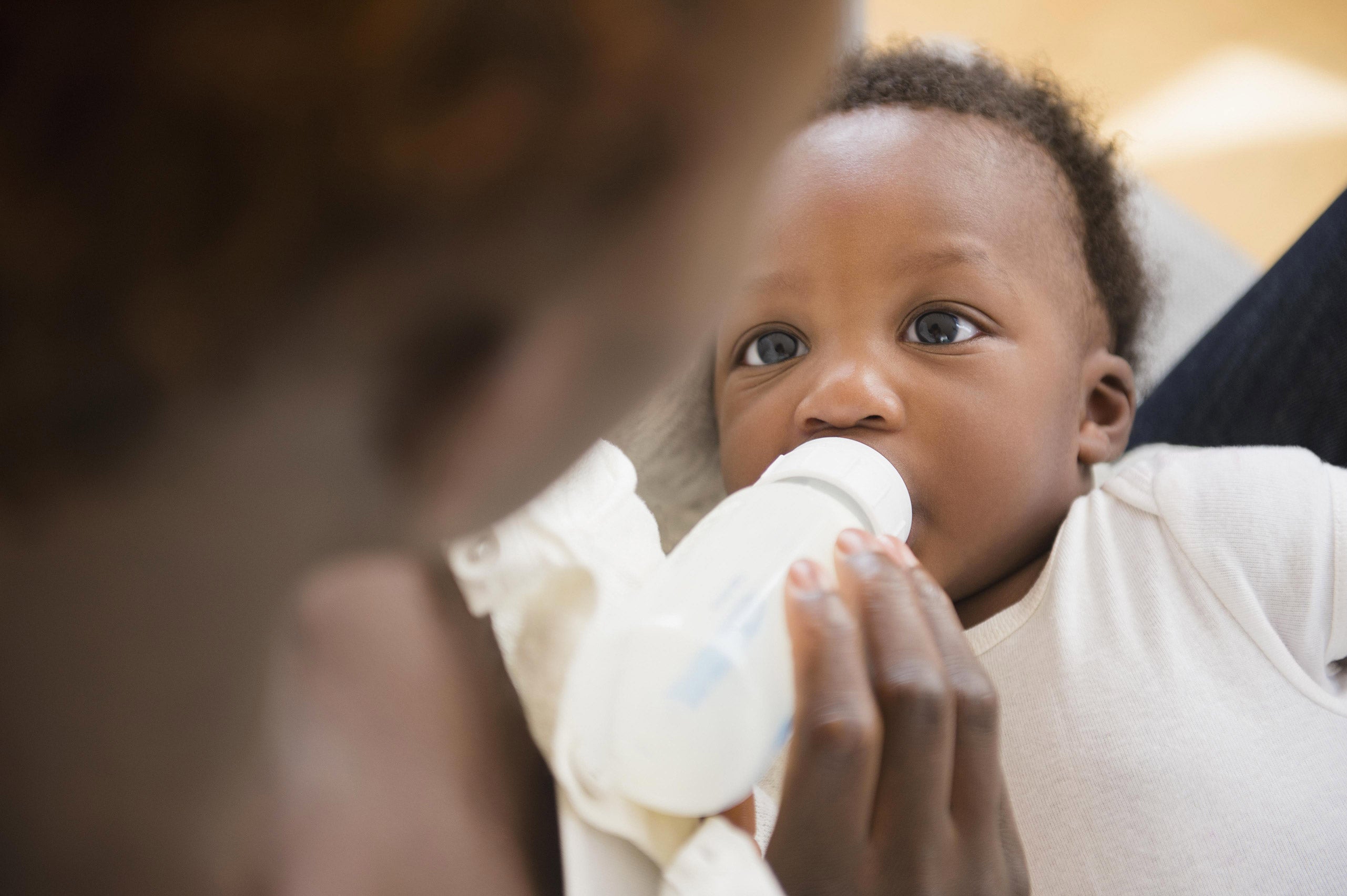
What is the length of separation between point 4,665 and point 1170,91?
244cm

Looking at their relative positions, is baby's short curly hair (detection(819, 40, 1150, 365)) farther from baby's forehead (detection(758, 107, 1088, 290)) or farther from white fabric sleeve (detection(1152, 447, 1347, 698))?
white fabric sleeve (detection(1152, 447, 1347, 698))

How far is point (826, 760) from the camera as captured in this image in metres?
0.45

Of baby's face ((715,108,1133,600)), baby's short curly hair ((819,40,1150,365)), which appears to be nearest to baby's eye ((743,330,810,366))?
baby's face ((715,108,1133,600))

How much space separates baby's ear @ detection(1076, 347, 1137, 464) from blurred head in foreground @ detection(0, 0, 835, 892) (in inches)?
31.0

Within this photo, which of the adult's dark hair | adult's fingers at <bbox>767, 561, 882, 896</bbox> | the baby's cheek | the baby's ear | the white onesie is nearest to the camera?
the adult's dark hair

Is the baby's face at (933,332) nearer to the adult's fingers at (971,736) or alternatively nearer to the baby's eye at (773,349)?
the baby's eye at (773,349)

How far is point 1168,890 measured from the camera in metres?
0.71

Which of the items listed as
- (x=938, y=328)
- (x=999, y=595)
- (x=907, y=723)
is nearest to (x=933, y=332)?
(x=938, y=328)

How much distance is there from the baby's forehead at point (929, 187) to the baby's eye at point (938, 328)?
73 mm

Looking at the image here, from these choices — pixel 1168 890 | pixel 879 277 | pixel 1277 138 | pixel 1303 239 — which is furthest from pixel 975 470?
pixel 1277 138

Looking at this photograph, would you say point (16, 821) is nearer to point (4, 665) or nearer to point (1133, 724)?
point (4, 665)

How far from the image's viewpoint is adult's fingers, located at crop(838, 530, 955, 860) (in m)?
0.48

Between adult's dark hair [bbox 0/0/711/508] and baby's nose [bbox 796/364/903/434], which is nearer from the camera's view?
adult's dark hair [bbox 0/0/711/508]

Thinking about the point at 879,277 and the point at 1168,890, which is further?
the point at 879,277
